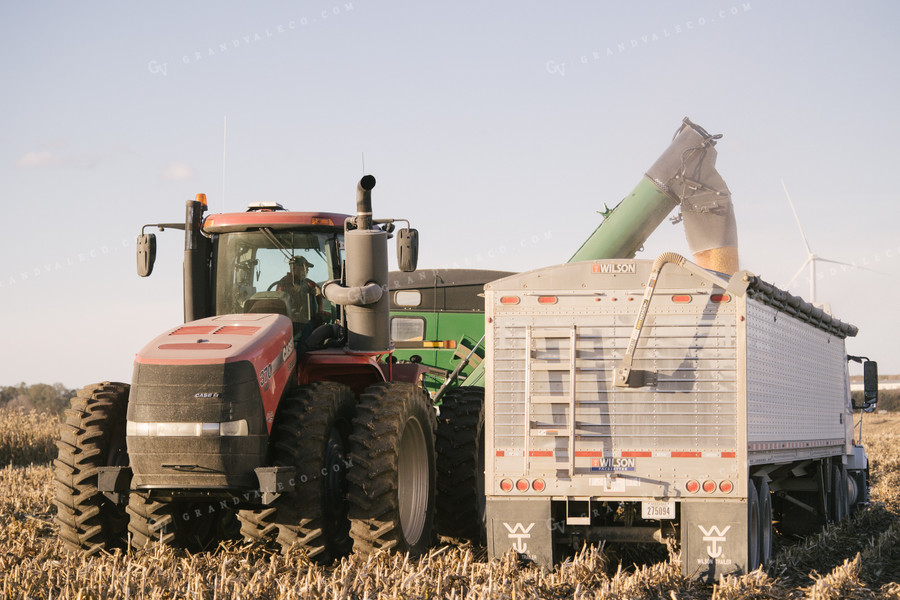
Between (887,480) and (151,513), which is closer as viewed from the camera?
(151,513)

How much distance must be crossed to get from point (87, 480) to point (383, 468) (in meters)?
2.50

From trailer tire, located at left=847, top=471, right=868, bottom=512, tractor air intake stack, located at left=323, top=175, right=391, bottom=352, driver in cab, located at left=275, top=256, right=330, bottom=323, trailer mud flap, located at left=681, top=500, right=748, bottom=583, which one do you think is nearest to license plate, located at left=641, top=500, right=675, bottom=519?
trailer mud flap, located at left=681, top=500, right=748, bottom=583

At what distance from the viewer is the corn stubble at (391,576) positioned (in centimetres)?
701

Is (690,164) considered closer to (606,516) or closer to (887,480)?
(606,516)

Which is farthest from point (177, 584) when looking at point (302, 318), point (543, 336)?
point (543, 336)

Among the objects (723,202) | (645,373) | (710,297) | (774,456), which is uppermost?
(723,202)

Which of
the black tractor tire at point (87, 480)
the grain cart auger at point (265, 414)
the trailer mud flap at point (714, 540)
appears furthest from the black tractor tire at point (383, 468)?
the trailer mud flap at point (714, 540)

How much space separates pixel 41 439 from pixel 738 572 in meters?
17.1

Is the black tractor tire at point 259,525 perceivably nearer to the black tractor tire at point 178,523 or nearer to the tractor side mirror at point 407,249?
the black tractor tire at point 178,523

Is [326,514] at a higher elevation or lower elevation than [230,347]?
lower

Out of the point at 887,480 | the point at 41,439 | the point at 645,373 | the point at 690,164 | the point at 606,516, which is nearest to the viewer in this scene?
the point at 645,373

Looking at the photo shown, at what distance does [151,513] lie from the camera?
870 cm

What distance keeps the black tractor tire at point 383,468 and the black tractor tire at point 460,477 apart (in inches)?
41.7

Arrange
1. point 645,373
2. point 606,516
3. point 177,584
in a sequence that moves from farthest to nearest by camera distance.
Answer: point 606,516 → point 645,373 → point 177,584
